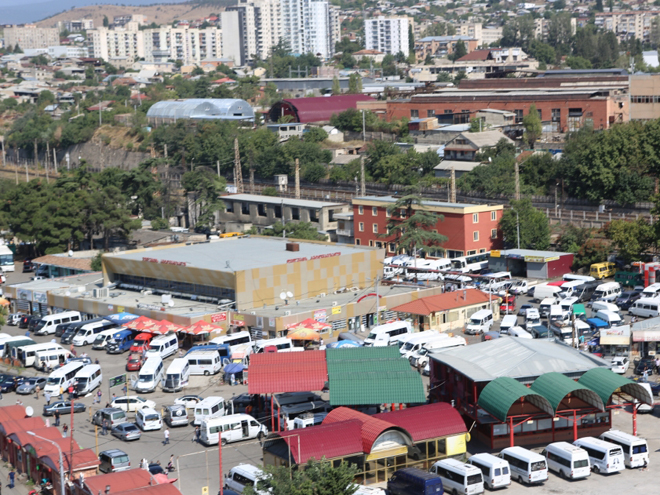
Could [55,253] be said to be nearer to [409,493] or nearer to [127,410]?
[127,410]

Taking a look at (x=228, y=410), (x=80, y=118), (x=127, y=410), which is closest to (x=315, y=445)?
(x=228, y=410)

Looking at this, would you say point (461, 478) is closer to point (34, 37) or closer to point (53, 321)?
point (53, 321)

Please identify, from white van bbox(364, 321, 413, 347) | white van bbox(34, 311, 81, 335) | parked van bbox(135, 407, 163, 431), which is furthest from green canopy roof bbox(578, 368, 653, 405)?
white van bbox(34, 311, 81, 335)

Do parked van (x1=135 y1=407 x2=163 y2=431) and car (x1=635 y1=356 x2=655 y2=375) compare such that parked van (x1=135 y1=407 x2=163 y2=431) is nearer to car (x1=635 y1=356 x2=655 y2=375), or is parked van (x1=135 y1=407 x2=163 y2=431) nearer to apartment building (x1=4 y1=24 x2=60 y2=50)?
car (x1=635 y1=356 x2=655 y2=375)

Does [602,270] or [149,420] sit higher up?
[149,420]

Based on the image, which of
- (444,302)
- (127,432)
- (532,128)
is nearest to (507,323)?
(444,302)

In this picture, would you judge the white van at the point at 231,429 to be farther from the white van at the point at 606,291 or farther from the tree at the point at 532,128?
the tree at the point at 532,128

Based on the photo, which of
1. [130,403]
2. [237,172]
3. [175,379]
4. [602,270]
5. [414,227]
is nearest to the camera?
[130,403]
